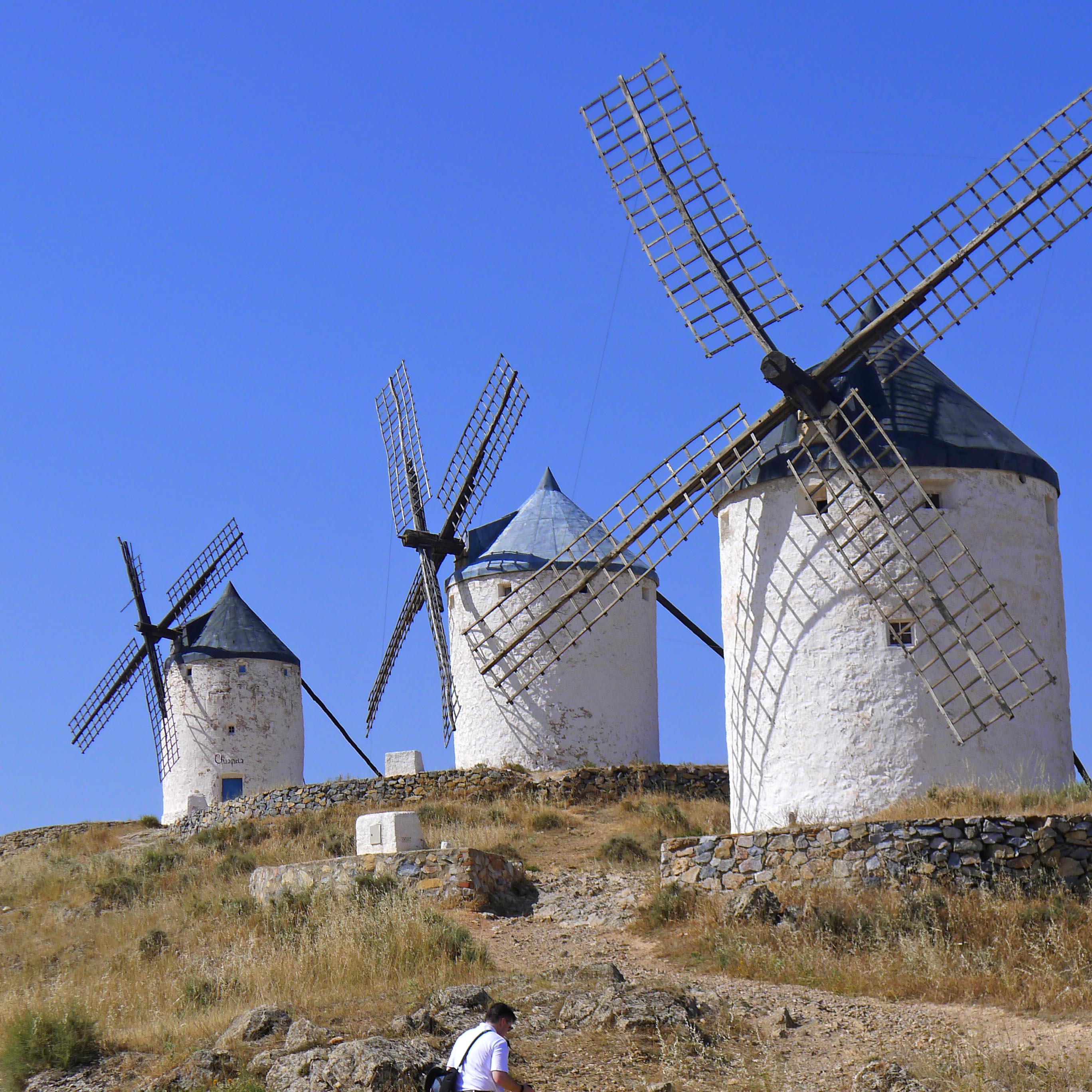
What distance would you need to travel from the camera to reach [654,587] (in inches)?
878

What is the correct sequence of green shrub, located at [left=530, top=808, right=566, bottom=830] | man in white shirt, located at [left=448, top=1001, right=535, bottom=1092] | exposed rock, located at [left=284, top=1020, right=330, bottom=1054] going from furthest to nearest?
green shrub, located at [left=530, top=808, right=566, bottom=830]
exposed rock, located at [left=284, top=1020, right=330, bottom=1054]
man in white shirt, located at [left=448, top=1001, right=535, bottom=1092]

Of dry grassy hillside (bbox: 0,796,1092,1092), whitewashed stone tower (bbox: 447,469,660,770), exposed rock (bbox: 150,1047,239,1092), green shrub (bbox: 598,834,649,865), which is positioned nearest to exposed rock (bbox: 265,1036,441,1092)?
exposed rock (bbox: 150,1047,239,1092)

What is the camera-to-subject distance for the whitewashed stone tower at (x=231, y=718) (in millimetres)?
26078

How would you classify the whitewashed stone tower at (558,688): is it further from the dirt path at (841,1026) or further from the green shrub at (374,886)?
the dirt path at (841,1026)

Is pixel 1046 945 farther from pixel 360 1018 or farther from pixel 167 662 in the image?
pixel 167 662

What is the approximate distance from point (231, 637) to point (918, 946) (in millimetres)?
18988

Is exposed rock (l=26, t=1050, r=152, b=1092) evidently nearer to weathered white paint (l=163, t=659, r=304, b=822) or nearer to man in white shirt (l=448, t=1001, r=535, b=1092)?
man in white shirt (l=448, t=1001, r=535, b=1092)

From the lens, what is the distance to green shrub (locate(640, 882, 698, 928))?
40.2 feet

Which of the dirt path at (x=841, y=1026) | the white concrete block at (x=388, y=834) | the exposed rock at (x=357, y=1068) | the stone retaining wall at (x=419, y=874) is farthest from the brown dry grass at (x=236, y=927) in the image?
the white concrete block at (x=388, y=834)

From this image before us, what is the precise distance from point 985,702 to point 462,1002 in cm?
654

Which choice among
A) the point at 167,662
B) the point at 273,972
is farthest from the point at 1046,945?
the point at 167,662

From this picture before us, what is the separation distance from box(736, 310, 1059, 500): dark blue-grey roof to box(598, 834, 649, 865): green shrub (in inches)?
182

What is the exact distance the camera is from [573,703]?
21141mm

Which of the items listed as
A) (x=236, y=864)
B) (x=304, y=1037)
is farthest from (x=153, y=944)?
(x=304, y=1037)
